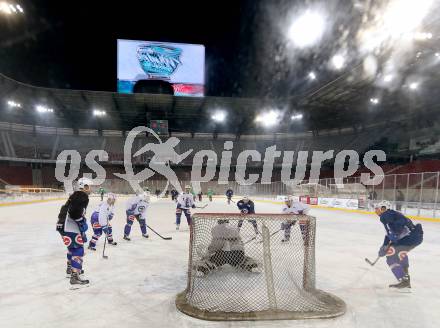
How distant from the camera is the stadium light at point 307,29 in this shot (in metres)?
17.2

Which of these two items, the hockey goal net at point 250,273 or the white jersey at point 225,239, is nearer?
the hockey goal net at point 250,273

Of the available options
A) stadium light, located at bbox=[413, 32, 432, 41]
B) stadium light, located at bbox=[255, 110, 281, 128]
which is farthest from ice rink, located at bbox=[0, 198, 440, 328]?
stadium light, located at bbox=[255, 110, 281, 128]

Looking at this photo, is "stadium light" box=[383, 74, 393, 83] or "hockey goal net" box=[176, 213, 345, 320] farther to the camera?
"stadium light" box=[383, 74, 393, 83]

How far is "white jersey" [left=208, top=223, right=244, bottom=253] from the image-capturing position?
551cm

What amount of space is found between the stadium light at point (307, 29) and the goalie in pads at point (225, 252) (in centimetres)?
1486

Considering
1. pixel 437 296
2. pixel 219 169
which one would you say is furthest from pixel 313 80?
pixel 437 296

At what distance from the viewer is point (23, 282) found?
5.23 metres

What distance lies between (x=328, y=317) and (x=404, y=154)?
33.2m

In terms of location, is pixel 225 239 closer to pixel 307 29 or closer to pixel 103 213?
pixel 103 213

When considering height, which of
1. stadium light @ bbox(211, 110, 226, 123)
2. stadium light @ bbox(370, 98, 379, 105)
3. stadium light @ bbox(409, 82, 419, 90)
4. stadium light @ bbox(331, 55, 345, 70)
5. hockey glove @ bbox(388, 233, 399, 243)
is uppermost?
stadium light @ bbox(331, 55, 345, 70)

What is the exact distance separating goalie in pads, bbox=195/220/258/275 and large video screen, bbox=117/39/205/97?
96.8 feet

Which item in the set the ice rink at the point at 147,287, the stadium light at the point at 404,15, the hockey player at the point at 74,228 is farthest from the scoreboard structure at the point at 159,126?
the hockey player at the point at 74,228

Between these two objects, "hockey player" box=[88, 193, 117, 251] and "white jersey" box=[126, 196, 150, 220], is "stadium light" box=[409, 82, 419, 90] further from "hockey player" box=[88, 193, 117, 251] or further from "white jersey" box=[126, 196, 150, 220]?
"hockey player" box=[88, 193, 117, 251]

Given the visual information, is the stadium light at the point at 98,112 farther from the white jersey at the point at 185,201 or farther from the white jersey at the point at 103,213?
the white jersey at the point at 103,213
